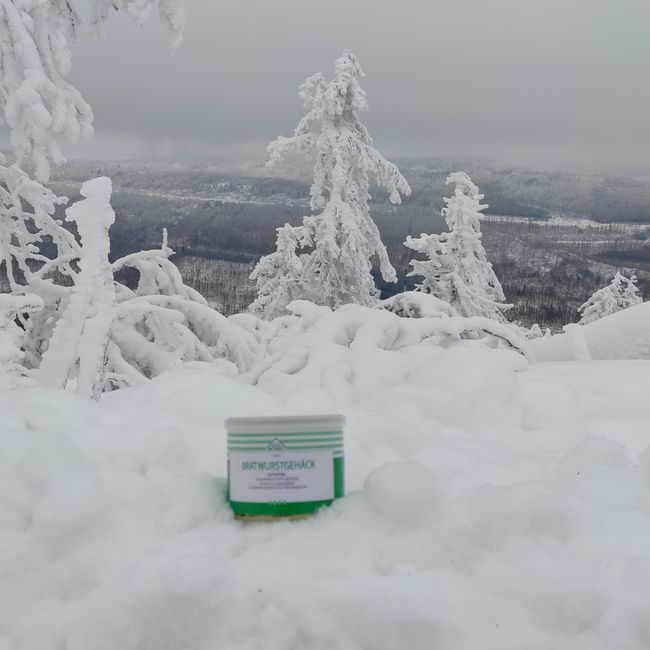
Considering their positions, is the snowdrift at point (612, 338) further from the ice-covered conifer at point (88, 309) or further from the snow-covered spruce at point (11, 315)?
the snow-covered spruce at point (11, 315)

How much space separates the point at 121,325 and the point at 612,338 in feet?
14.5

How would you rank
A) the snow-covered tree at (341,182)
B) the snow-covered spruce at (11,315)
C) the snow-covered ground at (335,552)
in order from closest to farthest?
the snow-covered ground at (335,552) < the snow-covered spruce at (11,315) < the snow-covered tree at (341,182)

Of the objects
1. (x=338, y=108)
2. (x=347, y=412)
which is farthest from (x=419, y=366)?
(x=338, y=108)

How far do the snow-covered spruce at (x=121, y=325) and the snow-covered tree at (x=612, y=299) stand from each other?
36.0 m

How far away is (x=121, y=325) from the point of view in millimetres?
6504

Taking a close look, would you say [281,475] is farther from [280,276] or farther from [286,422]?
[280,276]

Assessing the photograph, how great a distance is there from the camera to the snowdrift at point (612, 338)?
6074 millimetres

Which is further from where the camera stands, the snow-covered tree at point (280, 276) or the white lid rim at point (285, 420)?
the snow-covered tree at point (280, 276)

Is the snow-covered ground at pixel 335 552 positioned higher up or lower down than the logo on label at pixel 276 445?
lower down

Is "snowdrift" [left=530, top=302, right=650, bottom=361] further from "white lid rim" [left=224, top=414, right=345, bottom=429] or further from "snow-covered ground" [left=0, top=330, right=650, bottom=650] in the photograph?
"white lid rim" [left=224, top=414, right=345, bottom=429]

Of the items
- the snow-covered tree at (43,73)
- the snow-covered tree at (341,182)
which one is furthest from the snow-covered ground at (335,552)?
the snow-covered tree at (341,182)

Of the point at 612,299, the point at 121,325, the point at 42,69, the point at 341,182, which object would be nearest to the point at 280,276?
the point at 341,182

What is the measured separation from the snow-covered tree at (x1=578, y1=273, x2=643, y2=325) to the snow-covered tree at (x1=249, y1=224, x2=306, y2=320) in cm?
2075

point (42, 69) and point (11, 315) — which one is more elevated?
point (42, 69)
